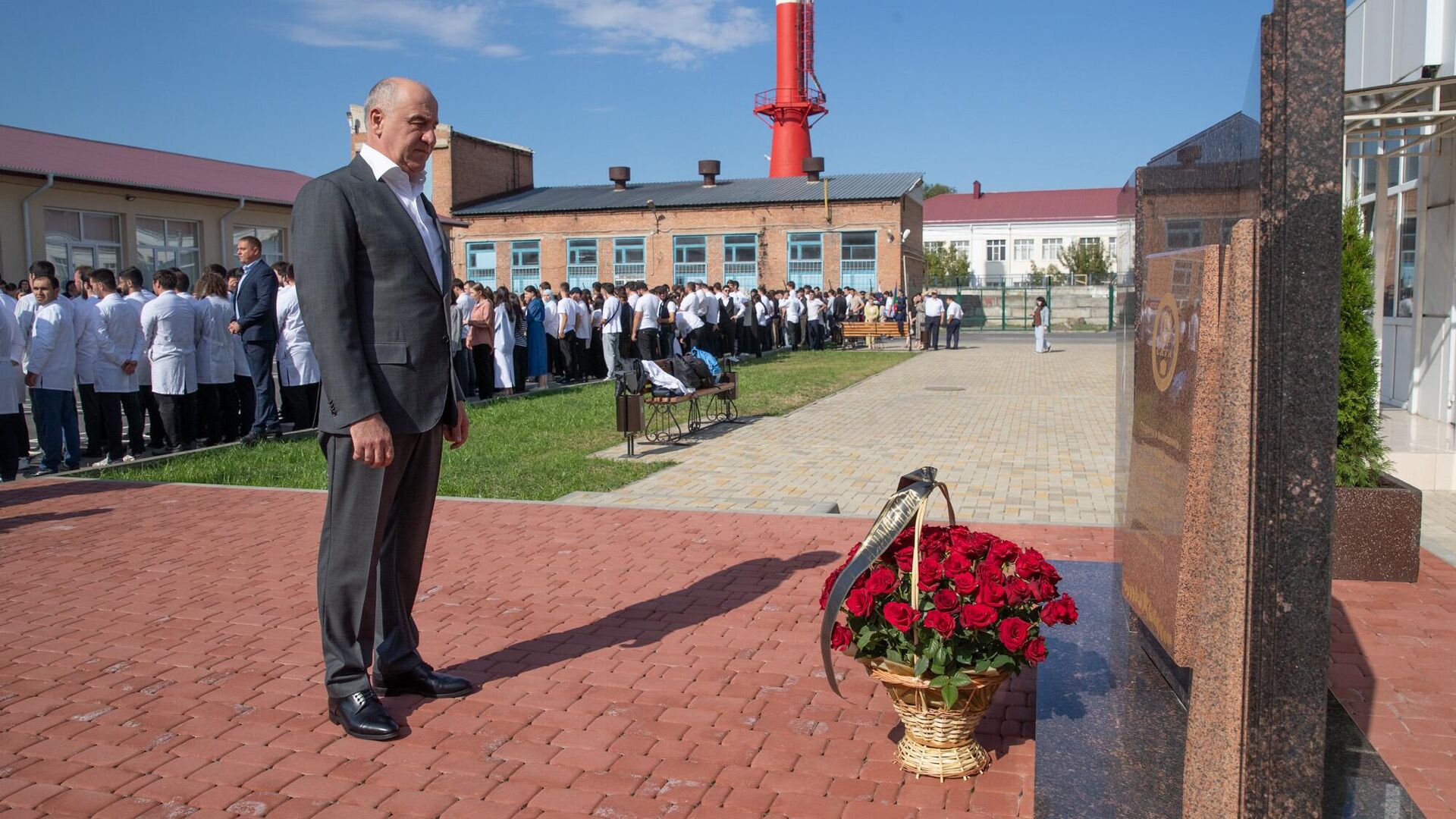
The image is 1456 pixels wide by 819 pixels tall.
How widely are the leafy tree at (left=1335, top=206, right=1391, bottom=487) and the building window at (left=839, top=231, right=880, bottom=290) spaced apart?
122ft

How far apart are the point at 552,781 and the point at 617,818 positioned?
36 centimetres

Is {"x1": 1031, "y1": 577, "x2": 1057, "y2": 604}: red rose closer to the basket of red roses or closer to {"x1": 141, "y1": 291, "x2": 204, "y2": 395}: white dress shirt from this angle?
the basket of red roses

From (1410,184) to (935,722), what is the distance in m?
12.1

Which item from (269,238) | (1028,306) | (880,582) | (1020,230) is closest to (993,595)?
(880,582)

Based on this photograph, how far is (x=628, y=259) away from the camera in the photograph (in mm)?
47031

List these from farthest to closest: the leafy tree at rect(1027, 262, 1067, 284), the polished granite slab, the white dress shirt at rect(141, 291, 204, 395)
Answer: the leafy tree at rect(1027, 262, 1067, 284), the white dress shirt at rect(141, 291, 204, 395), the polished granite slab

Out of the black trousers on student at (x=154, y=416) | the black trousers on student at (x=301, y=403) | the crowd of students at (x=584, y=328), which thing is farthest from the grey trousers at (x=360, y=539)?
the crowd of students at (x=584, y=328)

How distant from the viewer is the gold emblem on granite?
3.51m

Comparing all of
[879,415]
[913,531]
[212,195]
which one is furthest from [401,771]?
[212,195]

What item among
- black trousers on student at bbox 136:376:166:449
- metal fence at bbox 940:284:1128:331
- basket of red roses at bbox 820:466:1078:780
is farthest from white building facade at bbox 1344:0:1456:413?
metal fence at bbox 940:284:1128:331

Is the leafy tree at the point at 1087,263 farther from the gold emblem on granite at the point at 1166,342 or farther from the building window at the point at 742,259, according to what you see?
the gold emblem on granite at the point at 1166,342

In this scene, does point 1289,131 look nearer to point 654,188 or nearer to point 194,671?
point 194,671

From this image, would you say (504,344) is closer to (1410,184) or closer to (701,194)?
(1410,184)

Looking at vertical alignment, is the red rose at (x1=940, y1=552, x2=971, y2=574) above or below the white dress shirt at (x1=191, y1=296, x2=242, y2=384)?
below
